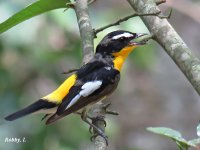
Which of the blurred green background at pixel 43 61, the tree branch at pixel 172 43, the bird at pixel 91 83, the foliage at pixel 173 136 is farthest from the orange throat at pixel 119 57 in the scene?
the foliage at pixel 173 136

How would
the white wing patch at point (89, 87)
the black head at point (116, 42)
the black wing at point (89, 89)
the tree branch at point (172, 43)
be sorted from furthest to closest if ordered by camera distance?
the black head at point (116, 42)
the white wing patch at point (89, 87)
the black wing at point (89, 89)
the tree branch at point (172, 43)

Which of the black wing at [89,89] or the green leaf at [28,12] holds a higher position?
the green leaf at [28,12]

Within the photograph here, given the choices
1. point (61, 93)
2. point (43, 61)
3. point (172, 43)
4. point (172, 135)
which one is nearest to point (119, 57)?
point (61, 93)

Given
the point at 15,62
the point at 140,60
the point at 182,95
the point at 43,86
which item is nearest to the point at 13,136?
the point at 15,62

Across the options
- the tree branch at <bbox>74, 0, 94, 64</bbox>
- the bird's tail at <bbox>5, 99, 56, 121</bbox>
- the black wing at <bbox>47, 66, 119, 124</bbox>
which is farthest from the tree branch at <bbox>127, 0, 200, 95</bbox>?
the bird's tail at <bbox>5, 99, 56, 121</bbox>

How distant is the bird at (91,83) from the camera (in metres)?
3.22

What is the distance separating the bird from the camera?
3221 mm

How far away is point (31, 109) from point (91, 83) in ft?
1.35

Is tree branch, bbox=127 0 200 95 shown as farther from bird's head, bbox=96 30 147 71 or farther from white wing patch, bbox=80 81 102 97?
white wing patch, bbox=80 81 102 97

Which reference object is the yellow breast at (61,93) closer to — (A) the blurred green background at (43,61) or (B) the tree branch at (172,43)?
(A) the blurred green background at (43,61)

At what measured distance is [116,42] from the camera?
363cm

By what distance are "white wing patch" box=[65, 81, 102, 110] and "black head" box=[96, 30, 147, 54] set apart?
0.34 meters

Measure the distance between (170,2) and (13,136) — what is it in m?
1.77

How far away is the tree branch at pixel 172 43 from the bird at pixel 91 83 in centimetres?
24
